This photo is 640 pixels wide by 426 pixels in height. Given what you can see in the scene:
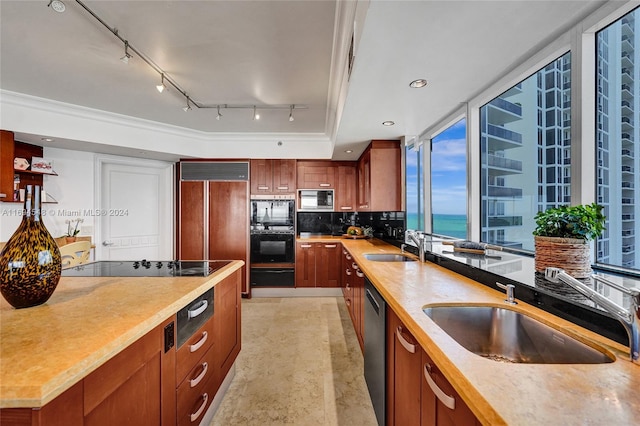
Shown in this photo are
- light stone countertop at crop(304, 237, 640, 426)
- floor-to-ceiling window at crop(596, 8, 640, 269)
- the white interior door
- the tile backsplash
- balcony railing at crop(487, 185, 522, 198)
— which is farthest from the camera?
the tile backsplash

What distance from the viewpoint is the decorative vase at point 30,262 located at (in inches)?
36.5

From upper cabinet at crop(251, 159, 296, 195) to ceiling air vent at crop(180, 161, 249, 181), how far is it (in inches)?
6.3

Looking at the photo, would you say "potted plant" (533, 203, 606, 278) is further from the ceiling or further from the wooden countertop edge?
the ceiling

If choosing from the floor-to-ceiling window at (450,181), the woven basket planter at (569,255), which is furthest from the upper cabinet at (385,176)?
the woven basket planter at (569,255)

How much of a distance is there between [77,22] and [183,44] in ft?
2.25

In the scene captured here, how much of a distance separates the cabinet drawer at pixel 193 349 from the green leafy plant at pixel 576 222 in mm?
1775

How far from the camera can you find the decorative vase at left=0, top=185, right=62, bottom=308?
0.93 meters

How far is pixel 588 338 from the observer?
81cm

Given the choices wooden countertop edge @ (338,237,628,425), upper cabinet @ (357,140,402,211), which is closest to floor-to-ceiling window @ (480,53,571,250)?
wooden countertop edge @ (338,237,628,425)

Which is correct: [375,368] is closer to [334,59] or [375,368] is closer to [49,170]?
[334,59]

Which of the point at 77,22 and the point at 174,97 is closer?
the point at 77,22

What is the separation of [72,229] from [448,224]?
16.1ft

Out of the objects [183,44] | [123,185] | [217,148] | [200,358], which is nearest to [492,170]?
[200,358]

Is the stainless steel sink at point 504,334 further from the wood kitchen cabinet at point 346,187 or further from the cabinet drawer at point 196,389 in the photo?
the wood kitchen cabinet at point 346,187
